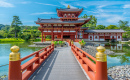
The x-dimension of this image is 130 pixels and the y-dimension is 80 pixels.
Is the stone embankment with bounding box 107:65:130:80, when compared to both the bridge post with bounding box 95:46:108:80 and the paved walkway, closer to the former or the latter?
the paved walkway

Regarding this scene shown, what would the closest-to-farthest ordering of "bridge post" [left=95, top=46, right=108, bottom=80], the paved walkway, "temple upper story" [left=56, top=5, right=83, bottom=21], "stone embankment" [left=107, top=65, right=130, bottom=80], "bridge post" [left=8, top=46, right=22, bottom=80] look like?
"bridge post" [left=95, top=46, right=108, bottom=80] < "bridge post" [left=8, top=46, right=22, bottom=80] < the paved walkway < "stone embankment" [left=107, top=65, right=130, bottom=80] < "temple upper story" [left=56, top=5, right=83, bottom=21]

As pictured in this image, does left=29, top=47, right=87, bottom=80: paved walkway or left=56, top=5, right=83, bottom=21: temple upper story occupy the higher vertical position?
left=56, top=5, right=83, bottom=21: temple upper story

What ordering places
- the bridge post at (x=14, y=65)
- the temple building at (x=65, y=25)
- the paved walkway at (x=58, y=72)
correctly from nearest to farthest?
the bridge post at (x=14, y=65)
the paved walkway at (x=58, y=72)
the temple building at (x=65, y=25)

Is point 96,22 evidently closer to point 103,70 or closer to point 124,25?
point 124,25

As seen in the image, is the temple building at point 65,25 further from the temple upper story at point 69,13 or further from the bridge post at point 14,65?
the bridge post at point 14,65

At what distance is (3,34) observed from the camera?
52906 mm

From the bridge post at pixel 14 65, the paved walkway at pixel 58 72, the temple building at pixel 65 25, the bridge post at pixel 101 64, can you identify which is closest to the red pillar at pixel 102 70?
the bridge post at pixel 101 64

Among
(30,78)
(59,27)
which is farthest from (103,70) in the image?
(59,27)

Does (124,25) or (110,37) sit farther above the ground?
(124,25)

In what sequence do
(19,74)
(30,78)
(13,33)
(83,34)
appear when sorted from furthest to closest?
(13,33) < (83,34) < (30,78) < (19,74)

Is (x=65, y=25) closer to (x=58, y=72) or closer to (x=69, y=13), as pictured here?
(x=69, y=13)

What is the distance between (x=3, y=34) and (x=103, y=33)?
165 feet

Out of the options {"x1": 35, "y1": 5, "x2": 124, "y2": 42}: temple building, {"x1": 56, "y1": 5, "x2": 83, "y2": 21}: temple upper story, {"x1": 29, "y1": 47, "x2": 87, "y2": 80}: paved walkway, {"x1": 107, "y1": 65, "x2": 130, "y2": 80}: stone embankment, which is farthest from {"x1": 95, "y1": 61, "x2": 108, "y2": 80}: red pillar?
{"x1": 56, "y1": 5, "x2": 83, "y2": 21}: temple upper story

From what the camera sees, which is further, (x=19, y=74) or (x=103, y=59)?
(x=19, y=74)
